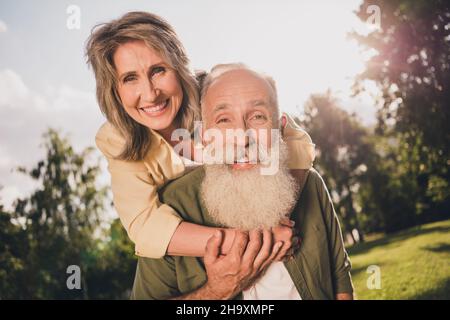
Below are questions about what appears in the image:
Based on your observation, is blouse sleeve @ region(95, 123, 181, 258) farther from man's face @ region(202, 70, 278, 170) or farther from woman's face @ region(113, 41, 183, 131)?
man's face @ region(202, 70, 278, 170)

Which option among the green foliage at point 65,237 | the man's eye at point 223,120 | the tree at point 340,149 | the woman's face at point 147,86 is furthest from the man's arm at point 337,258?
the tree at point 340,149

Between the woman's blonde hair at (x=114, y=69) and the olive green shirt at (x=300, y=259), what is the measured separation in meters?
0.34

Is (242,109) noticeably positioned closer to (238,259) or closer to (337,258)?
(238,259)

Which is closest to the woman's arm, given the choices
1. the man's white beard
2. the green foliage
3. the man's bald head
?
the man's white beard

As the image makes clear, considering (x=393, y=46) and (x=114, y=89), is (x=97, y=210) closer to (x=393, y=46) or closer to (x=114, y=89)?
(x=393, y=46)

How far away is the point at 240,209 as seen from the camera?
2.00m

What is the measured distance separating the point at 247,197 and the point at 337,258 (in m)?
0.64

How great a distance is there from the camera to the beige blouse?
1.89m

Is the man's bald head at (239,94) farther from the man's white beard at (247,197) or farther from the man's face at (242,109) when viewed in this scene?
the man's white beard at (247,197)

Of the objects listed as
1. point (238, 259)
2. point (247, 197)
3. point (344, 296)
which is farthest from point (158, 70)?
point (344, 296)

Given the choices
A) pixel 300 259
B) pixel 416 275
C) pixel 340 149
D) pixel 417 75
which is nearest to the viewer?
pixel 300 259

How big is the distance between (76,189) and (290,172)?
13.7 m

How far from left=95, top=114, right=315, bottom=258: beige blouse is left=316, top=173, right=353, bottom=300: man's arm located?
0.90ft

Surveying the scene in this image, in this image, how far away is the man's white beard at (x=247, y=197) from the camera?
1974mm
